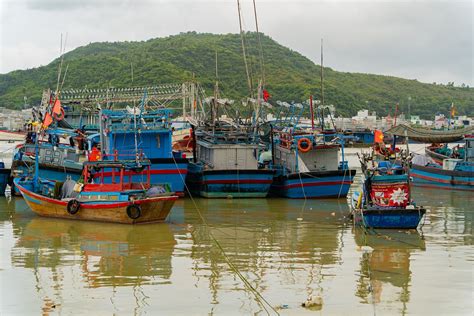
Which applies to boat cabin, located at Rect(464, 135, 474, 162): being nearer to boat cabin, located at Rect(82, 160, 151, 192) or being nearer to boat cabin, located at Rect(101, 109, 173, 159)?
boat cabin, located at Rect(101, 109, 173, 159)

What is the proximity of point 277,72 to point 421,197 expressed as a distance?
300 ft

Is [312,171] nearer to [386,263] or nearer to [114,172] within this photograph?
[114,172]

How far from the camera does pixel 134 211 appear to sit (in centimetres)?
2423

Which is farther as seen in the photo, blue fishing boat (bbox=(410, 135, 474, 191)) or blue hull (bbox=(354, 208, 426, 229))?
blue fishing boat (bbox=(410, 135, 474, 191))

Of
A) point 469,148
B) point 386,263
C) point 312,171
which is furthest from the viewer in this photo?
point 469,148

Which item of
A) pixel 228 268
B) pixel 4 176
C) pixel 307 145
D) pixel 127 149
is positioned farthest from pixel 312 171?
pixel 228 268

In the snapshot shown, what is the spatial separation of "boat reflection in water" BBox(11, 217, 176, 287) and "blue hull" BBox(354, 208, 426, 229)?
5777 mm

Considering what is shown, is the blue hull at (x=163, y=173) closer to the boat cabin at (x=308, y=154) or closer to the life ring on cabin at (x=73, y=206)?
the boat cabin at (x=308, y=154)

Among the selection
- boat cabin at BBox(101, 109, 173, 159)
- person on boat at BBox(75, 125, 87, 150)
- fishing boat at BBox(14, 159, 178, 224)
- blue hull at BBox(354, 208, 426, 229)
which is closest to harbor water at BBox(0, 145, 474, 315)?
blue hull at BBox(354, 208, 426, 229)

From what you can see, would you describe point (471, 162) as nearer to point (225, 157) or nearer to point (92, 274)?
point (225, 157)

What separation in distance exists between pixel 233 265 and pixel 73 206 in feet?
27.8

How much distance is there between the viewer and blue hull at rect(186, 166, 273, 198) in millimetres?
33250

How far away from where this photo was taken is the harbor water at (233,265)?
14594mm

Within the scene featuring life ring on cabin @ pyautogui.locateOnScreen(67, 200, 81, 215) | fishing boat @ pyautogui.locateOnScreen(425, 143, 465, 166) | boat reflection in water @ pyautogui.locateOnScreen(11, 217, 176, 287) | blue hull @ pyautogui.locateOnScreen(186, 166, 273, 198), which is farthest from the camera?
fishing boat @ pyautogui.locateOnScreen(425, 143, 465, 166)
